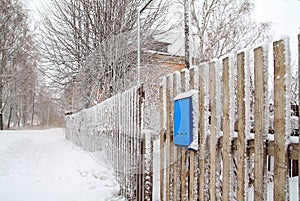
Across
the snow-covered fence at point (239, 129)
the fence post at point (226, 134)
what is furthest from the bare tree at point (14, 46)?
the fence post at point (226, 134)

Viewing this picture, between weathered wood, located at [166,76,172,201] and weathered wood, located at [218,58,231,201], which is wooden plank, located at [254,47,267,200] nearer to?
weathered wood, located at [218,58,231,201]

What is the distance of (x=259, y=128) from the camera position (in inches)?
55.3

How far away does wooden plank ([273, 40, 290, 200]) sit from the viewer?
4.18 feet

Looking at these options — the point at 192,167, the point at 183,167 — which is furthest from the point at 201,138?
the point at 183,167

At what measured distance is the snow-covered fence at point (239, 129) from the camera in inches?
50.7

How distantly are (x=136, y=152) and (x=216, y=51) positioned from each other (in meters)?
7.62

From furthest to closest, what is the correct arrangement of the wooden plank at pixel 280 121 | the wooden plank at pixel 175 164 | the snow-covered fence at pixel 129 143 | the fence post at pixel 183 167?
the snow-covered fence at pixel 129 143
the wooden plank at pixel 175 164
the fence post at pixel 183 167
the wooden plank at pixel 280 121

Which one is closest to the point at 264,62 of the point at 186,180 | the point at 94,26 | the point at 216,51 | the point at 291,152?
the point at 291,152

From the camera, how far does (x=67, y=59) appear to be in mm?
11820

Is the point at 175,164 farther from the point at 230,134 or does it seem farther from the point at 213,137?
the point at 230,134

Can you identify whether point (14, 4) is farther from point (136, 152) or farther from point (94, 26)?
point (136, 152)

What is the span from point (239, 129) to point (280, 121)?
0.97 feet

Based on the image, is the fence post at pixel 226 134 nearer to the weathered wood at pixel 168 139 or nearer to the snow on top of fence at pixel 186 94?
the snow on top of fence at pixel 186 94

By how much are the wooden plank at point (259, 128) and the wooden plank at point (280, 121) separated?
0.08m
